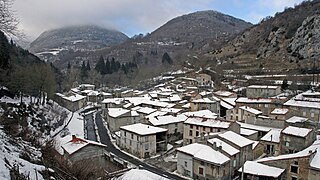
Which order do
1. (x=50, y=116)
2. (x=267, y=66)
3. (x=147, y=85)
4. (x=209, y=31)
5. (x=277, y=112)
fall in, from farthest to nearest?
(x=209, y=31), (x=147, y=85), (x=267, y=66), (x=50, y=116), (x=277, y=112)

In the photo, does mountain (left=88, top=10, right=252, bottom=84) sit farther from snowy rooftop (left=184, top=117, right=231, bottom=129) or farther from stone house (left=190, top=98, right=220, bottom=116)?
snowy rooftop (left=184, top=117, right=231, bottom=129)

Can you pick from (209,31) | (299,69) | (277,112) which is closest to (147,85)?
(299,69)

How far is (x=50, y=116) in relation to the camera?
134ft

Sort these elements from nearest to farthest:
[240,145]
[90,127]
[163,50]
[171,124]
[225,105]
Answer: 1. [240,145]
2. [171,124]
3. [90,127]
4. [225,105]
5. [163,50]

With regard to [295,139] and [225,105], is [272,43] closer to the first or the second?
[225,105]

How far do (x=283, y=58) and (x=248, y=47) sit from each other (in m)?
23.8

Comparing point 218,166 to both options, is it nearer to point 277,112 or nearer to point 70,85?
point 277,112

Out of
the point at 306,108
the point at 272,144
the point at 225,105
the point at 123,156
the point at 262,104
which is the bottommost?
the point at 123,156

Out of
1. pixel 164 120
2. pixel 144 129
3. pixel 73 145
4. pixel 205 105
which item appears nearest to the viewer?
pixel 73 145

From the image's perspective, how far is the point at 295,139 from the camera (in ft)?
87.6

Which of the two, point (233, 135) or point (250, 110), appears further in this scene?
point (250, 110)

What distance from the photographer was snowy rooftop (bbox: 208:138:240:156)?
24.7 metres

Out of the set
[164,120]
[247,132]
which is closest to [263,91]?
[247,132]

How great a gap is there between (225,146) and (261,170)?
13.1 feet
